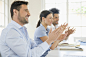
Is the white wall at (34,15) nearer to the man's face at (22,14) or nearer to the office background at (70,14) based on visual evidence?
the office background at (70,14)

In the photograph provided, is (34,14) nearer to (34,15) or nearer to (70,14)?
(34,15)

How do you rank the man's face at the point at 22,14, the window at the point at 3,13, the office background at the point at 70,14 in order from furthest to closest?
the office background at the point at 70,14 < the window at the point at 3,13 < the man's face at the point at 22,14

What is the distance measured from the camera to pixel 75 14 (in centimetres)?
420

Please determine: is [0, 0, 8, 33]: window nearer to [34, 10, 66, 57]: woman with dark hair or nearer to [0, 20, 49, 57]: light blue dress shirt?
[34, 10, 66, 57]: woman with dark hair

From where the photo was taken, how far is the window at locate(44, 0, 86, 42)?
416 cm

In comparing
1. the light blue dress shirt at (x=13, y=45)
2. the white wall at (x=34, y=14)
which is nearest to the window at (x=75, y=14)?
the white wall at (x=34, y=14)

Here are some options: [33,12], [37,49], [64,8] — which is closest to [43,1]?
[33,12]

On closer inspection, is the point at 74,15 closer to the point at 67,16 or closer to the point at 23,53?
the point at 67,16

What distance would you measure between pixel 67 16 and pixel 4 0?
7.56 ft

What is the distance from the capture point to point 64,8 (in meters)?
4.24

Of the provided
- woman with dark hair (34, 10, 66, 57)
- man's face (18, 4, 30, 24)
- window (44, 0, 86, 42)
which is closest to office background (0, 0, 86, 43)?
window (44, 0, 86, 42)

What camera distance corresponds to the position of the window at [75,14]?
4160mm

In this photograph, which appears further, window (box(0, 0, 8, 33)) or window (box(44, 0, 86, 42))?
window (box(44, 0, 86, 42))

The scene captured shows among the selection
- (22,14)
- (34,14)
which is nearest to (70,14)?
(34,14)
